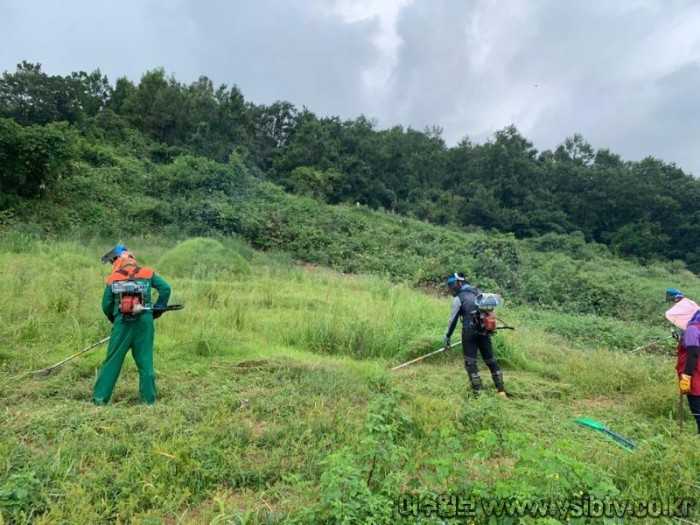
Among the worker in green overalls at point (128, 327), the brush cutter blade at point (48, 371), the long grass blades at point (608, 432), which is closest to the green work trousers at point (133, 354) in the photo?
the worker in green overalls at point (128, 327)

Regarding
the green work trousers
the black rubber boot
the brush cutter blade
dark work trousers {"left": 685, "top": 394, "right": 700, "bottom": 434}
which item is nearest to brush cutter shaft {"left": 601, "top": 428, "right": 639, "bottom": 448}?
dark work trousers {"left": 685, "top": 394, "right": 700, "bottom": 434}

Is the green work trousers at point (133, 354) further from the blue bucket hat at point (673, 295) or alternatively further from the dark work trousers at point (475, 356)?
the blue bucket hat at point (673, 295)

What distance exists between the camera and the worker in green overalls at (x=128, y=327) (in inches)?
189

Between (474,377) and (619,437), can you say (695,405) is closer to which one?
(619,437)

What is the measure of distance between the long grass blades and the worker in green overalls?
4575mm

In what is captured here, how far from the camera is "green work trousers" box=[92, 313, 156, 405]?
480 cm

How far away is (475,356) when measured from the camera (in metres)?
5.96

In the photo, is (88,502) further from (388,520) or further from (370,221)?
(370,221)

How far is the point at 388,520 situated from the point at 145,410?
2.86 metres

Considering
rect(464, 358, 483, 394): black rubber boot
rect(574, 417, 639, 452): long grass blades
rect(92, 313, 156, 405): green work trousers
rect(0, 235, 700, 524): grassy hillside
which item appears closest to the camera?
rect(0, 235, 700, 524): grassy hillside

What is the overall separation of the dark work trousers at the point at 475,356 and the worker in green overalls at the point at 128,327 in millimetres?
3727

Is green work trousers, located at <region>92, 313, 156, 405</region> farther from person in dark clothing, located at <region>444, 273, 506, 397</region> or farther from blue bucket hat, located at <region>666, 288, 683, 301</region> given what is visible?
blue bucket hat, located at <region>666, 288, 683, 301</region>

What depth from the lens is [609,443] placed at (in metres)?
4.42

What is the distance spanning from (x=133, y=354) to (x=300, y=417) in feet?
6.40
